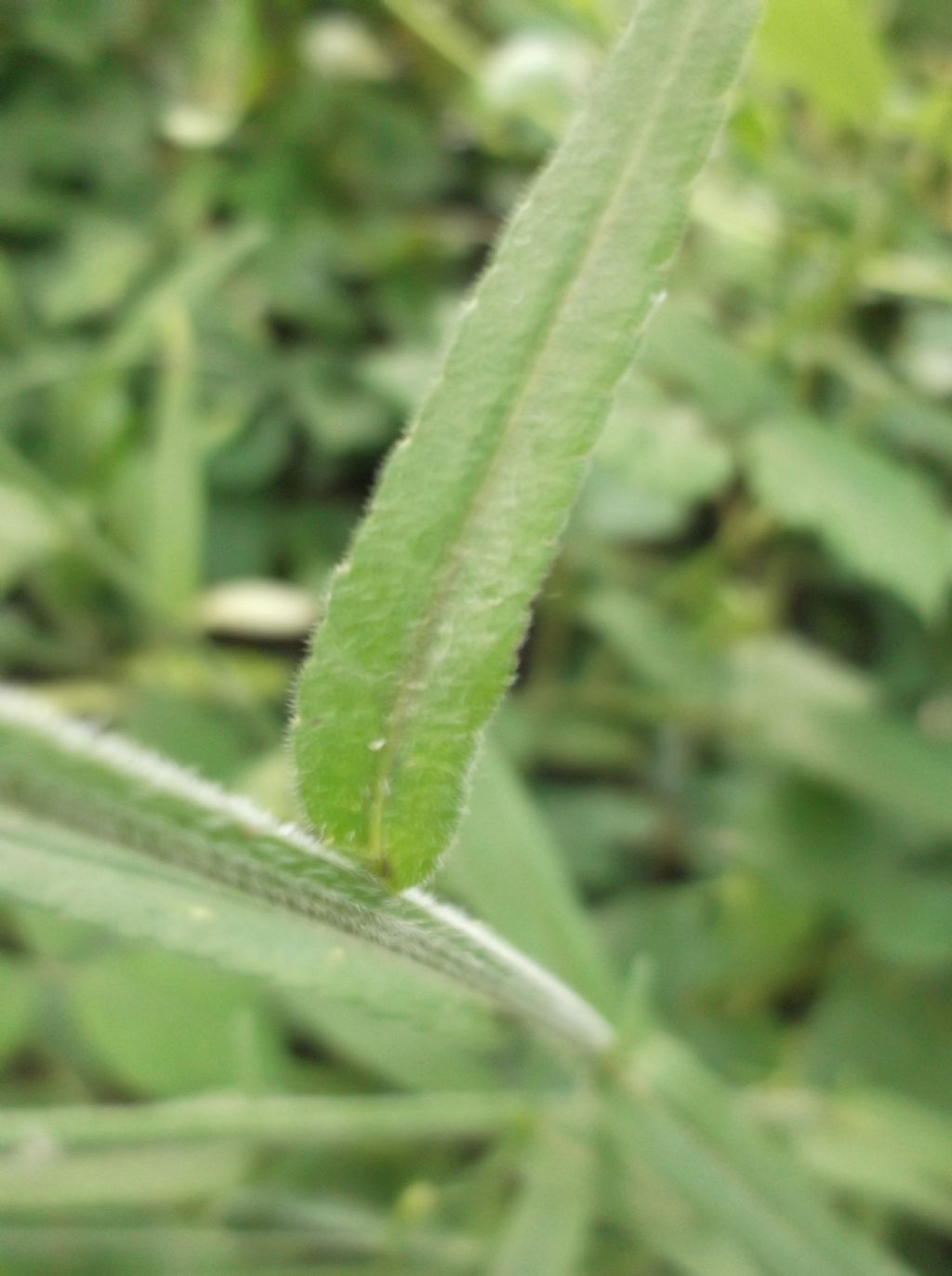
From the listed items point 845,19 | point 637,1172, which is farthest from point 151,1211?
point 845,19

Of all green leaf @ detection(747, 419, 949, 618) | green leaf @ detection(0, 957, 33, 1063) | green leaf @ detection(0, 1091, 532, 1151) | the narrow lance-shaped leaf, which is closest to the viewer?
the narrow lance-shaped leaf

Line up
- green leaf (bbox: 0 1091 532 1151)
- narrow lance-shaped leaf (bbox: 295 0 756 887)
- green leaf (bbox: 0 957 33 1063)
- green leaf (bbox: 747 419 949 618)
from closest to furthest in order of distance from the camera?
1. narrow lance-shaped leaf (bbox: 295 0 756 887)
2. green leaf (bbox: 0 1091 532 1151)
3. green leaf (bbox: 747 419 949 618)
4. green leaf (bbox: 0 957 33 1063)

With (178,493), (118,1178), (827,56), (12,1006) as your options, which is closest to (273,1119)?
(118,1178)

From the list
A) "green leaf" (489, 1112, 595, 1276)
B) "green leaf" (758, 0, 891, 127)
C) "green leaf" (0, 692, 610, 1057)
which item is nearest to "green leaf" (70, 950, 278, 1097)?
"green leaf" (489, 1112, 595, 1276)

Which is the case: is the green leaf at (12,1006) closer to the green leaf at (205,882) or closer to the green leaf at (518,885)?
the green leaf at (518,885)

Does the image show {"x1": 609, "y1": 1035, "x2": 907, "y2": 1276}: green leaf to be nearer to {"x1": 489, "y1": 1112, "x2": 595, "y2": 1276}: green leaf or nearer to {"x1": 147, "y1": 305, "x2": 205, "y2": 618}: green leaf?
{"x1": 489, "y1": 1112, "x2": 595, "y2": 1276}: green leaf

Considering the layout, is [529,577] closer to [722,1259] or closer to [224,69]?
[722,1259]

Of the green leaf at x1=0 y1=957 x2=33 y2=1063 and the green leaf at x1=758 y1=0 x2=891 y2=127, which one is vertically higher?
the green leaf at x1=758 y1=0 x2=891 y2=127

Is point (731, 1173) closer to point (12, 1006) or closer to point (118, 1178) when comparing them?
point (118, 1178)
